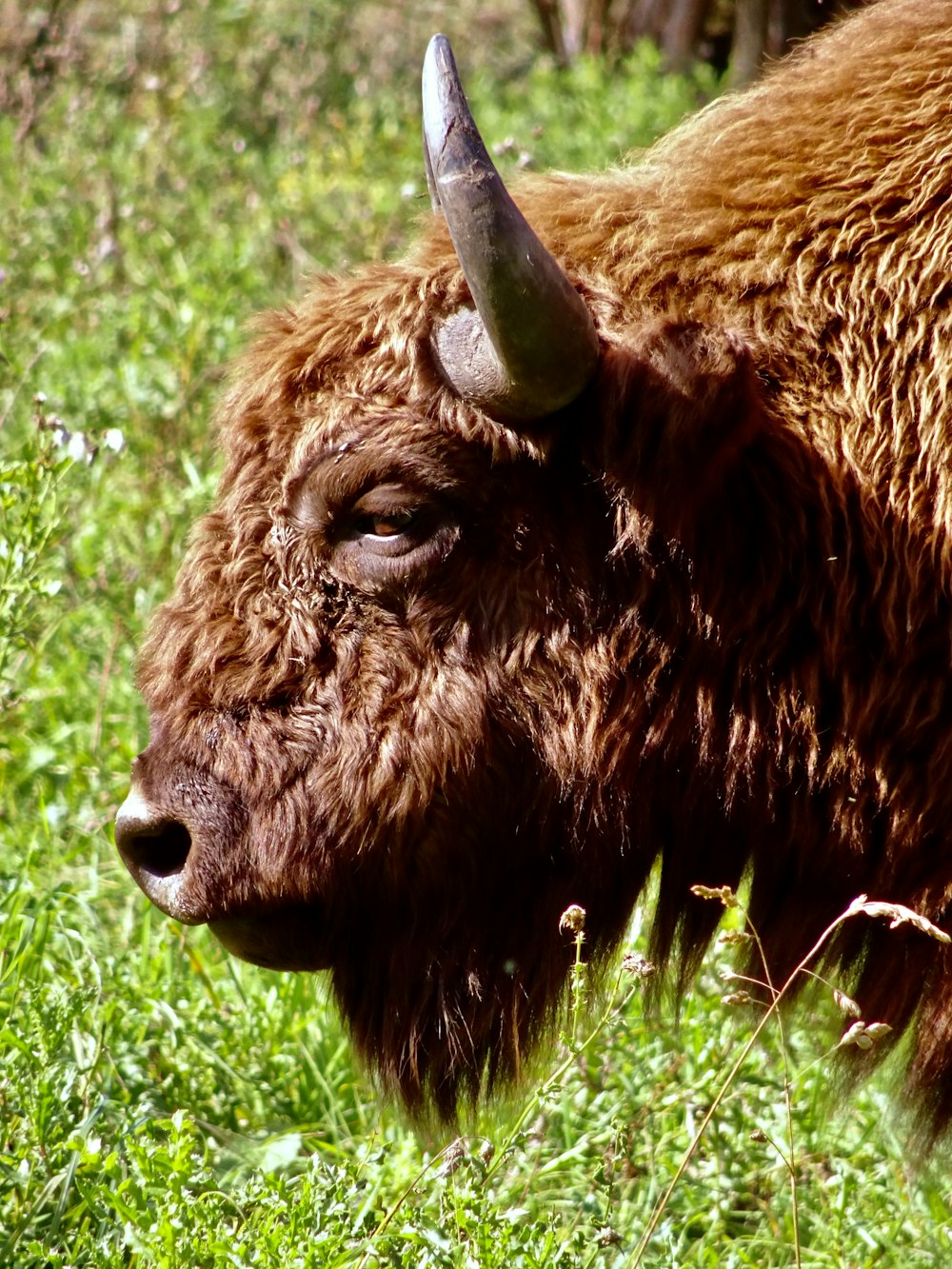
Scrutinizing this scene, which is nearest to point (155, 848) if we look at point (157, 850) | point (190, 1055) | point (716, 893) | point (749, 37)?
point (157, 850)

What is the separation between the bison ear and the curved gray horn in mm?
87

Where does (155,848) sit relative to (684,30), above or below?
below

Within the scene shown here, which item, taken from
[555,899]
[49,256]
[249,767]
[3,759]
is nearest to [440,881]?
[555,899]

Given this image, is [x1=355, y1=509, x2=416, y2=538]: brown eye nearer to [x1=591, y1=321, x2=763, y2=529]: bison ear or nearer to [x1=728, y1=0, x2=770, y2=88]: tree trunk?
[x1=591, y1=321, x2=763, y2=529]: bison ear

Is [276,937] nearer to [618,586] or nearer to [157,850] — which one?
[157,850]

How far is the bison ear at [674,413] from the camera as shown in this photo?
2883mm

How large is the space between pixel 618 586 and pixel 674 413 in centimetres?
37

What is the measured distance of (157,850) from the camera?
3.16m

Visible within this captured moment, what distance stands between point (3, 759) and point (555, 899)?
8.13ft

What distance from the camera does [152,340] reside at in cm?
675

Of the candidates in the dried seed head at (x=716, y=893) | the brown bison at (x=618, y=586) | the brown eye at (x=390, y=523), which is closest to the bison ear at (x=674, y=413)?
the brown bison at (x=618, y=586)

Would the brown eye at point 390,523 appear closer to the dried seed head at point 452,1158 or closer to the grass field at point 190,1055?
the grass field at point 190,1055

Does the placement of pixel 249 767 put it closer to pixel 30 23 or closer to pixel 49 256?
pixel 49 256

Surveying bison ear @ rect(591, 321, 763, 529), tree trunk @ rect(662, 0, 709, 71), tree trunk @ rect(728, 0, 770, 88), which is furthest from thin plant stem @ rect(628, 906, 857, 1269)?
tree trunk @ rect(662, 0, 709, 71)
